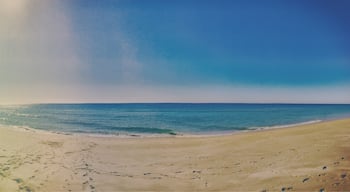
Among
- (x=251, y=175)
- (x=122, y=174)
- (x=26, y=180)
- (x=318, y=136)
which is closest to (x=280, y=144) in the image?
(x=318, y=136)

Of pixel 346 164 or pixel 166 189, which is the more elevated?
pixel 346 164

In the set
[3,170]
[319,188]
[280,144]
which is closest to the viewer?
[319,188]

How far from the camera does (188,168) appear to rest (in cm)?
516

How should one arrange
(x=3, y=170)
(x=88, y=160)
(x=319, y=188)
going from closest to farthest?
(x=319, y=188)
(x=3, y=170)
(x=88, y=160)

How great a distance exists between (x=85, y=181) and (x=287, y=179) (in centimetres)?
225

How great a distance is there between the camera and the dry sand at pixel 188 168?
4.04 m

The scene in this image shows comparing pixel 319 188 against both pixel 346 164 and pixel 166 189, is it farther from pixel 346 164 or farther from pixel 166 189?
pixel 166 189

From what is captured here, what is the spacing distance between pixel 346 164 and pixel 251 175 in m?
1.04

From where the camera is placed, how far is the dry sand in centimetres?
404

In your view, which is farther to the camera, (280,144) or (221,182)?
(280,144)

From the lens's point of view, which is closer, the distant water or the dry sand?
the dry sand

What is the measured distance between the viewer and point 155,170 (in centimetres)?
509

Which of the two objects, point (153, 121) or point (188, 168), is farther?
point (153, 121)

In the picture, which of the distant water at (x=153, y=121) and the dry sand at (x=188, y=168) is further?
the distant water at (x=153, y=121)
